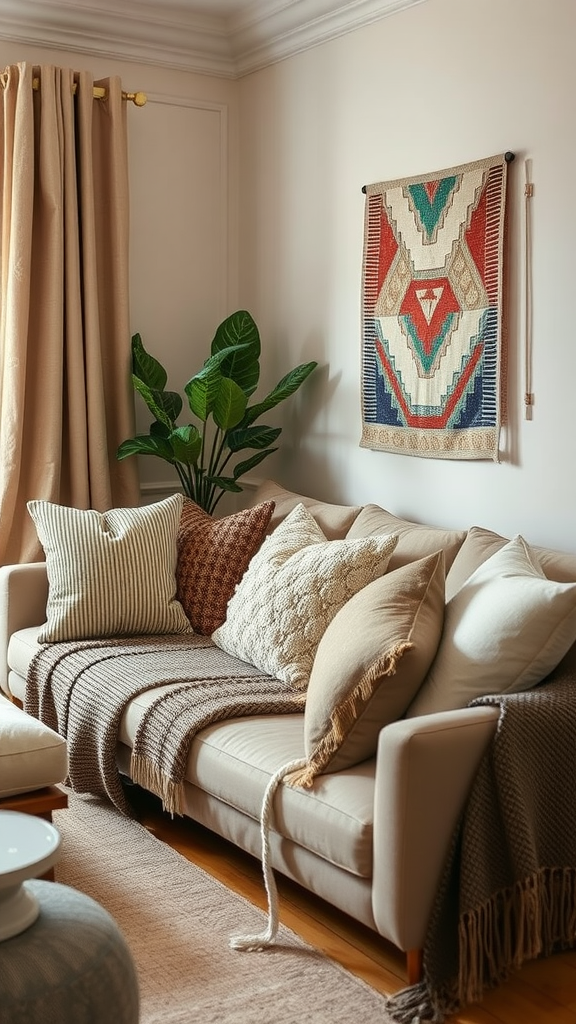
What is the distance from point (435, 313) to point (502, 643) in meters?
1.55

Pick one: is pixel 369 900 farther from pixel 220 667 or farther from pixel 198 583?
pixel 198 583

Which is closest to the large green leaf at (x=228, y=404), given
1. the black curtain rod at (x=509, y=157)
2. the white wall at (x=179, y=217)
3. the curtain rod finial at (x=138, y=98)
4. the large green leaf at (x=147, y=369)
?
the large green leaf at (x=147, y=369)

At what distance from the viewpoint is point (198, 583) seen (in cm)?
374

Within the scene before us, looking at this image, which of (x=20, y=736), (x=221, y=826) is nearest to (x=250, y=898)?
(x=221, y=826)

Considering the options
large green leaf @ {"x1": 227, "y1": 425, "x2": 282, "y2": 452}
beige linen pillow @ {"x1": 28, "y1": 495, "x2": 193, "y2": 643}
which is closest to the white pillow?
beige linen pillow @ {"x1": 28, "y1": 495, "x2": 193, "y2": 643}

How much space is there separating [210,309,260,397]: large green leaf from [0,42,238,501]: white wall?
1.53ft

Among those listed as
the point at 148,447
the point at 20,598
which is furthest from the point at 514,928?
the point at 148,447

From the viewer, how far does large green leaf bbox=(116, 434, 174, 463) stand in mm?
4273

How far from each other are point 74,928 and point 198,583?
199cm

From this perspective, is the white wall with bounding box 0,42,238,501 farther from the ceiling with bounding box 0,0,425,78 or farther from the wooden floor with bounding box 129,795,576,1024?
the wooden floor with bounding box 129,795,576,1024

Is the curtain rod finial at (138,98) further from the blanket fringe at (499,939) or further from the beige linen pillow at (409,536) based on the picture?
the blanket fringe at (499,939)

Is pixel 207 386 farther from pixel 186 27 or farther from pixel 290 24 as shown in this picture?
pixel 186 27

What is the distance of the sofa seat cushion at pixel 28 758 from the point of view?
268 cm

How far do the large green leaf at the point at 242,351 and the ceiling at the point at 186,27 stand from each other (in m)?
1.09
